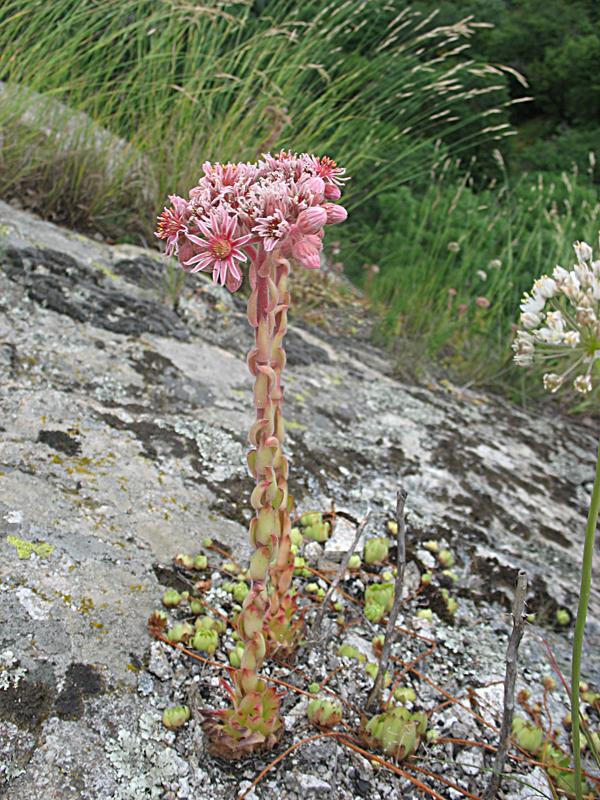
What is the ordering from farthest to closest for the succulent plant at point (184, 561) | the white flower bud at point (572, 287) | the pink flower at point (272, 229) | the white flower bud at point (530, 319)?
the succulent plant at point (184, 561)
the white flower bud at point (530, 319)
the white flower bud at point (572, 287)
the pink flower at point (272, 229)

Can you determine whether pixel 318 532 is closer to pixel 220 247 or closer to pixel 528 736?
pixel 528 736

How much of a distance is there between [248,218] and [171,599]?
3.10 ft

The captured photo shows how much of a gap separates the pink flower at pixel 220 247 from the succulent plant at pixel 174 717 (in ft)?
2.74

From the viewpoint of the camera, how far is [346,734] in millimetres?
1463

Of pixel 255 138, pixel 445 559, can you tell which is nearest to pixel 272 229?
pixel 445 559

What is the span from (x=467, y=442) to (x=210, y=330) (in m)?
Answer: 1.22

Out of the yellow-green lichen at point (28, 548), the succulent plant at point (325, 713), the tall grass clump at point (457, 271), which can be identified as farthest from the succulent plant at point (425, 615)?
the tall grass clump at point (457, 271)

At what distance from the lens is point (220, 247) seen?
115 centimetres

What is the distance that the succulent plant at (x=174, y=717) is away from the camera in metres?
1.36

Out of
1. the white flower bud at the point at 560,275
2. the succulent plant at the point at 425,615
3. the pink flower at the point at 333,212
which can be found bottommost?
the succulent plant at the point at 425,615

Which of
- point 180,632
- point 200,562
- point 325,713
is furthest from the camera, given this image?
point 200,562

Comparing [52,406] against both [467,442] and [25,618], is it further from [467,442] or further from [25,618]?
[467,442]

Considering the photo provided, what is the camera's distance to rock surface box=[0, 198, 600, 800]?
133 centimetres

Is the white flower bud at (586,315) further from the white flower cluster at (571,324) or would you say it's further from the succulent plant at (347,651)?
the succulent plant at (347,651)
